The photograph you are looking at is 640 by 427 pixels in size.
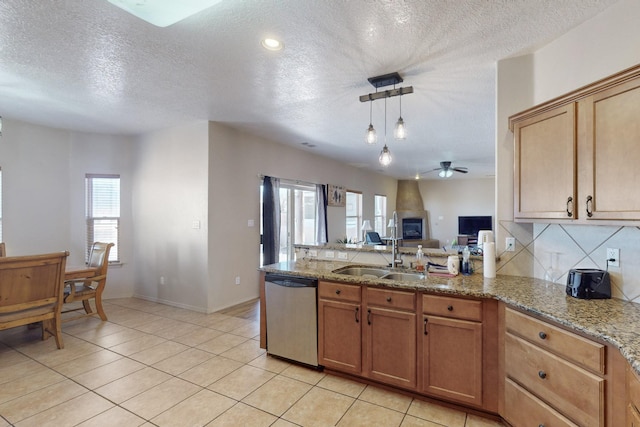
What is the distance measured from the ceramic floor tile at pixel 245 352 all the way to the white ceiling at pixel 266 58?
262 cm

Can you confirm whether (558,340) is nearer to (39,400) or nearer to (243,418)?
(243,418)

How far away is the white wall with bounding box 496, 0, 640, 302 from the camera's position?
1.80 metres

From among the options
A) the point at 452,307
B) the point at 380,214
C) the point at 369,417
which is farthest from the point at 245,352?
the point at 380,214

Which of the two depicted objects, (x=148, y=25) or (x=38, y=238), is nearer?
(x=148, y=25)

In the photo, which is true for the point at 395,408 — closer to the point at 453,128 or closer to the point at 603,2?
the point at 603,2

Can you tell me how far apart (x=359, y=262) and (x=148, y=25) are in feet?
8.44

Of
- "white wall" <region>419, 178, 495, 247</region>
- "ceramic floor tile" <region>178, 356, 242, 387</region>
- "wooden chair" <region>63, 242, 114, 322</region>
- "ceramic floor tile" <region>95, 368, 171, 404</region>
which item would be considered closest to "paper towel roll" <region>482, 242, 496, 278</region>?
"ceramic floor tile" <region>178, 356, 242, 387</region>

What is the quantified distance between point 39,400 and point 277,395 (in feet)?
5.70

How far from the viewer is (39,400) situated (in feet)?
7.42

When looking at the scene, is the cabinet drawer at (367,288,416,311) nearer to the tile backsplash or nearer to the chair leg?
the tile backsplash

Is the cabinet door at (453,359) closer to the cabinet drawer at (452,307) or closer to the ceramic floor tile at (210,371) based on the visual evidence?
the cabinet drawer at (452,307)

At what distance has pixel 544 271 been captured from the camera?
231 centimetres

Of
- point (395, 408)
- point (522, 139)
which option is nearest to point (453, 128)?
point (522, 139)

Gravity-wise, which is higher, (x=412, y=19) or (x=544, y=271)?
(x=412, y=19)
